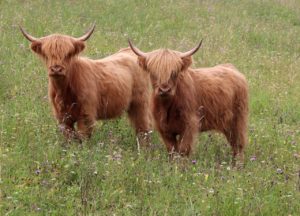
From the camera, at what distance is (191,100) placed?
294 inches

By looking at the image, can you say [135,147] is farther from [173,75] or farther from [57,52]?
[57,52]

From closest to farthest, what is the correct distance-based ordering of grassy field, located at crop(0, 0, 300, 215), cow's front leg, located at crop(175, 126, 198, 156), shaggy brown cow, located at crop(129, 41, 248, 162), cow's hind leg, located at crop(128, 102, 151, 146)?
grassy field, located at crop(0, 0, 300, 215), shaggy brown cow, located at crop(129, 41, 248, 162), cow's front leg, located at crop(175, 126, 198, 156), cow's hind leg, located at crop(128, 102, 151, 146)

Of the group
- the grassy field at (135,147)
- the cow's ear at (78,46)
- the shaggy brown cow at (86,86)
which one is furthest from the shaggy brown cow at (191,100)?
the shaggy brown cow at (86,86)

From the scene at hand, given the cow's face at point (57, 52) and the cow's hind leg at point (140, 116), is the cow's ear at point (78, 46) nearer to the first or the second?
the cow's face at point (57, 52)

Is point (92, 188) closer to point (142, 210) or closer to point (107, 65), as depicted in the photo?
point (142, 210)

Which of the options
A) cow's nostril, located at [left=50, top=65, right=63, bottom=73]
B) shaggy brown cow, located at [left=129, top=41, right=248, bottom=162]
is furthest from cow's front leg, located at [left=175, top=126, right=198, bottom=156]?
cow's nostril, located at [left=50, top=65, right=63, bottom=73]

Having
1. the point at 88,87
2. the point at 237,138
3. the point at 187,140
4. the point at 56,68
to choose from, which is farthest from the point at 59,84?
the point at 237,138

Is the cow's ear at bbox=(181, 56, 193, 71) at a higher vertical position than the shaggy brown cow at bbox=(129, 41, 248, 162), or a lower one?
higher

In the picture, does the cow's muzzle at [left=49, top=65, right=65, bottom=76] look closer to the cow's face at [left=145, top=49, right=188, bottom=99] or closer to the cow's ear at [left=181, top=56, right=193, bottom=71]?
the cow's face at [left=145, top=49, right=188, bottom=99]

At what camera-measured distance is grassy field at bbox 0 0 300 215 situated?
5547mm

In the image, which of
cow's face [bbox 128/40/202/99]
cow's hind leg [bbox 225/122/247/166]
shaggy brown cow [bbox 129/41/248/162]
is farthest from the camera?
cow's hind leg [bbox 225/122/247/166]

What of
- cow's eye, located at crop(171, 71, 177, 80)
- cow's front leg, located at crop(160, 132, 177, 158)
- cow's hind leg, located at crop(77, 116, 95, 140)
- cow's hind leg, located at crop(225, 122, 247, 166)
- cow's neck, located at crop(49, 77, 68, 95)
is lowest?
cow's hind leg, located at crop(225, 122, 247, 166)

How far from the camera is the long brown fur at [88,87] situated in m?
7.20

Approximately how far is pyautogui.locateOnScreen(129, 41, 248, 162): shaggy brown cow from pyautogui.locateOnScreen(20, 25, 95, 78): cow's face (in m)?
0.67
